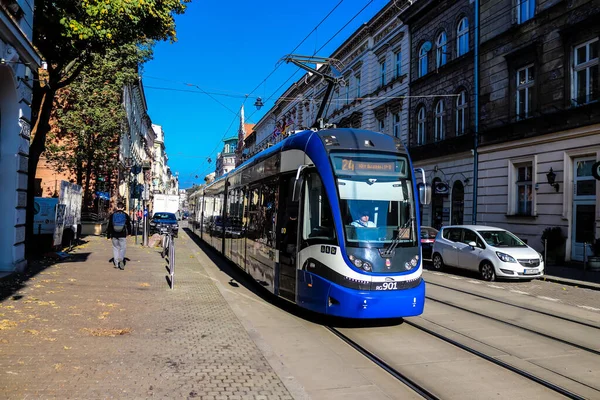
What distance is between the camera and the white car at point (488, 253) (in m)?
14.1

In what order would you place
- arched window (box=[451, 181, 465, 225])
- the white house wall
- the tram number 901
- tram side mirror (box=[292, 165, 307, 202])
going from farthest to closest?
arched window (box=[451, 181, 465, 225]), the white house wall, tram side mirror (box=[292, 165, 307, 202]), the tram number 901

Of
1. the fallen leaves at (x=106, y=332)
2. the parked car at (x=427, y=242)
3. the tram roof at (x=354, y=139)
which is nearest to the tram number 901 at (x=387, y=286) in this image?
the tram roof at (x=354, y=139)

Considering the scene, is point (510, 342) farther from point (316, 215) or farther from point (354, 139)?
point (354, 139)

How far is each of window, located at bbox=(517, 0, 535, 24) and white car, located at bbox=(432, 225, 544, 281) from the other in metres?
10.7

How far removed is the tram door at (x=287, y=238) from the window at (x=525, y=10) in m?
17.1

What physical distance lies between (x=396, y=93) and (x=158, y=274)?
76.2ft

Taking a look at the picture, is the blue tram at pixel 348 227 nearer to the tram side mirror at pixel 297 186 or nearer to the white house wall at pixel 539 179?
the tram side mirror at pixel 297 186

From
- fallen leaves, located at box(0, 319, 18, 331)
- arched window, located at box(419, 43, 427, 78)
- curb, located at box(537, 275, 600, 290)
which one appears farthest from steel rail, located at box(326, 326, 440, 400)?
arched window, located at box(419, 43, 427, 78)

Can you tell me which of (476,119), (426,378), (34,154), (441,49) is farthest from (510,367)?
(441,49)

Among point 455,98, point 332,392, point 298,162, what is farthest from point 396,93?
point 332,392

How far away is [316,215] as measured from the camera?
7910 millimetres

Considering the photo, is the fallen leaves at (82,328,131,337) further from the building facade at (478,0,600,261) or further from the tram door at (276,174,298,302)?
the building facade at (478,0,600,261)

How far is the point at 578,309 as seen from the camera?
401 inches

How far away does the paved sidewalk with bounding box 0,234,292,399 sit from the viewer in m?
4.77
